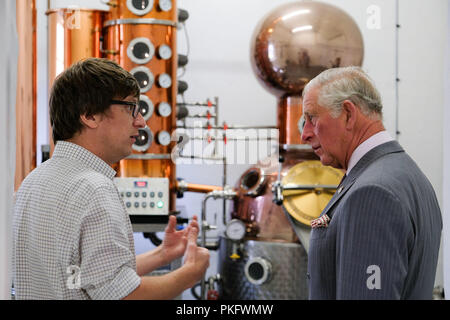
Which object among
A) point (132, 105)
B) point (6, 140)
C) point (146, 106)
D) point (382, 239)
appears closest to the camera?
point (6, 140)

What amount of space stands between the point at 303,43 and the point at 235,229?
1154mm

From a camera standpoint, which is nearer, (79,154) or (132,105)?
(79,154)

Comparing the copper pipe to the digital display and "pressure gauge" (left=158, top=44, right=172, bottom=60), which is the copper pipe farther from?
the digital display

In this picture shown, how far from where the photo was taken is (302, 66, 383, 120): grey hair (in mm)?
1610

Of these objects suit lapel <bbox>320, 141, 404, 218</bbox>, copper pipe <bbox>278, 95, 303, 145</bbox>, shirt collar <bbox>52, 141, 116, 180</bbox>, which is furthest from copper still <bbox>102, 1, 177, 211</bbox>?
suit lapel <bbox>320, 141, 404, 218</bbox>

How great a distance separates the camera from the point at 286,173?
A: 3516 mm

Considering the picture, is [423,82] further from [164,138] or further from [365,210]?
[365,210]

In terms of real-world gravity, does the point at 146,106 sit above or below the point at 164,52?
below

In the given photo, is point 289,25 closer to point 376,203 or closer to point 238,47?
point 238,47

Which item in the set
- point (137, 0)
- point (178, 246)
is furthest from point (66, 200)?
point (137, 0)

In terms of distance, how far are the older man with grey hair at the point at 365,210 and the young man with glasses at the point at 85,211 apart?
0.34 metres

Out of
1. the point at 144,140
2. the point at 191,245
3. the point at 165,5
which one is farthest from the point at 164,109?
the point at 191,245
